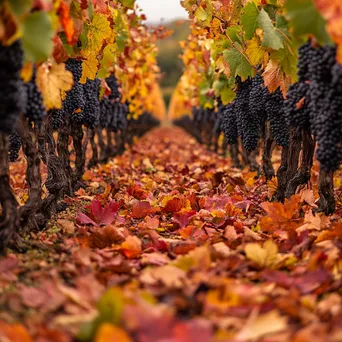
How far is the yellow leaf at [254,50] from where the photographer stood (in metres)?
4.33

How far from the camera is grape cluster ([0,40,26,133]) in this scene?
242 cm

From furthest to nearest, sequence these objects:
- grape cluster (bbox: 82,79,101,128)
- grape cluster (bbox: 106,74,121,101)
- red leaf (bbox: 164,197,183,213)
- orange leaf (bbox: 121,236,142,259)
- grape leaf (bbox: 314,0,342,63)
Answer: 1. grape cluster (bbox: 106,74,121,101)
2. grape cluster (bbox: 82,79,101,128)
3. red leaf (bbox: 164,197,183,213)
4. orange leaf (bbox: 121,236,142,259)
5. grape leaf (bbox: 314,0,342,63)

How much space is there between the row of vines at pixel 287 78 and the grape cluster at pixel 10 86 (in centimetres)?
147

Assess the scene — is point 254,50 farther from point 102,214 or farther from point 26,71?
point 26,71

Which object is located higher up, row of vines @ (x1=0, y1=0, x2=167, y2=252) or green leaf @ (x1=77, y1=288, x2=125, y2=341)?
row of vines @ (x1=0, y1=0, x2=167, y2=252)

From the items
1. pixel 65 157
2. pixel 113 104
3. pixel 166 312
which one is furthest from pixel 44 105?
pixel 113 104

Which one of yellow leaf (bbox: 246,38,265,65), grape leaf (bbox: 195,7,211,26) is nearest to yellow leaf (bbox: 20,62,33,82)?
→ yellow leaf (bbox: 246,38,265,65)

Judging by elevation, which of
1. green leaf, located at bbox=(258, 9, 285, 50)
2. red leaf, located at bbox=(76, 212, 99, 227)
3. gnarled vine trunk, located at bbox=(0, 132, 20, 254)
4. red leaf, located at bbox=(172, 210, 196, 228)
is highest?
green leaf, located at bbox=(258, 9, 285, 50)

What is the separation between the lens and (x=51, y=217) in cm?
398

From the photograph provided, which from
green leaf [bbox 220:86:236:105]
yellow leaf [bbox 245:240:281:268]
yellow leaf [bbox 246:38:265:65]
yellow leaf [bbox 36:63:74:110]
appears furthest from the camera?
green leaf [bbox 220:86:236:105]

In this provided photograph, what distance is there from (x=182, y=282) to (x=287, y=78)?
2.44m

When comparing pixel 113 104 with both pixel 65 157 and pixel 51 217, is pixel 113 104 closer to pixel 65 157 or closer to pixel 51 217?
pixel 65 157

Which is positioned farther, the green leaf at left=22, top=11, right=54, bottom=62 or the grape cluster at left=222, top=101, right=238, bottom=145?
the grape cluster at left=222, top=101, right=238, bottom=145

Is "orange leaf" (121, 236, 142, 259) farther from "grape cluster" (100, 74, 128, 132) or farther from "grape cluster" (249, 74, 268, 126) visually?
"grape cluster" (100, 74, 128, 132)
